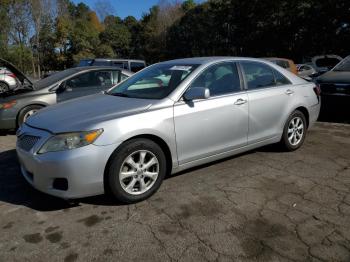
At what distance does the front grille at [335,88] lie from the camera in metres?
7.85

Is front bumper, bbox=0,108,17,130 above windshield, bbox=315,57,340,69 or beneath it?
beneath

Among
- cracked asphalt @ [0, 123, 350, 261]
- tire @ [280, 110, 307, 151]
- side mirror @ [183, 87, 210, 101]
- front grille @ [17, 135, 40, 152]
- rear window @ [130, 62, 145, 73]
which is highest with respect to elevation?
rear window @ [130, 62, 145, 73]

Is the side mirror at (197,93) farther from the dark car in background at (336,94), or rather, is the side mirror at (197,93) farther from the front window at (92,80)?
the dark car in background at (336,94)

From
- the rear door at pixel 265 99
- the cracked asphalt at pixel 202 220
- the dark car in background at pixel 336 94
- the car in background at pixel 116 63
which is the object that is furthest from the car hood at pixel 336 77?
the car in background at pixel 116 63

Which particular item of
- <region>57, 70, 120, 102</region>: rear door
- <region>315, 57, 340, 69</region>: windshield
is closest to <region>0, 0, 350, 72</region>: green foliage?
<region>315, 57, 340, 69</region>: windshield

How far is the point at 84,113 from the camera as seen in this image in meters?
3.87

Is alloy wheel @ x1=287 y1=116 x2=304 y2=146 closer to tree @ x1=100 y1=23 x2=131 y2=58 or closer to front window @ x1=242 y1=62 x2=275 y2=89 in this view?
front window @ x1=242 y1=62 x2=275 y2=89

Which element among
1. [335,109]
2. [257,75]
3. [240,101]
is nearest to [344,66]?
[335,109]

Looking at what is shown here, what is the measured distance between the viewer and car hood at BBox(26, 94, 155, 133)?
3602 mm

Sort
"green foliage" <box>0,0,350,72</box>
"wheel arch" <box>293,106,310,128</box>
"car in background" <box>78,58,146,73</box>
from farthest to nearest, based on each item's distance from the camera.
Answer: "green foliage" <box>0,0,350,72</box>, "car in background" <box>78,58,146,73</box>, "wheel arch" <box>293,106,310,128</box>

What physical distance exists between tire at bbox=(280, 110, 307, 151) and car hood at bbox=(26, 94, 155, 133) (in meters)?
2.32

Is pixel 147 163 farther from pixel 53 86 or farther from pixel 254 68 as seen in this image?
pixel 53 86

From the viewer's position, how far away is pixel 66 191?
3494 mm

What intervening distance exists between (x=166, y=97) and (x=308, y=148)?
2833 mm
